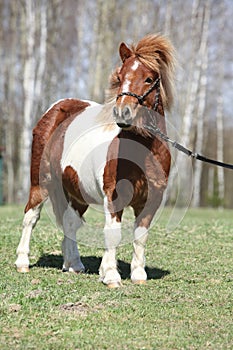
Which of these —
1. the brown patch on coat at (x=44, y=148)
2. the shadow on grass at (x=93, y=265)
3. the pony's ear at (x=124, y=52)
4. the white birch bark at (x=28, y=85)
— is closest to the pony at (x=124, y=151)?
the pony's ear at (x=124, y=52)

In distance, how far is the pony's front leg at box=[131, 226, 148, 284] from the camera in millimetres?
6232

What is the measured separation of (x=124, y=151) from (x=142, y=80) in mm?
708

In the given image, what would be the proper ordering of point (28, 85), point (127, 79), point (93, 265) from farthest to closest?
point (28, 85) < point (93, 265) < point (127, 79)

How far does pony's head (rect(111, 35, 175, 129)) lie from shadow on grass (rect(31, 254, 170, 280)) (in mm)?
1891

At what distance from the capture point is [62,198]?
7277 millimetres

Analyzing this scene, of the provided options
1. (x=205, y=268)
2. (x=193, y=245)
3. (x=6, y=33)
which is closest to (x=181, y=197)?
(x=205, y=268)

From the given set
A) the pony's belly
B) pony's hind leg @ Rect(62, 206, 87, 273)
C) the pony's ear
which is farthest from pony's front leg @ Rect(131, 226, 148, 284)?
the pony's ear

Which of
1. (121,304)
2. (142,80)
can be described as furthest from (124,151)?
(121,304)

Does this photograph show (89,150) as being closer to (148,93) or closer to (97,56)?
(148,93)

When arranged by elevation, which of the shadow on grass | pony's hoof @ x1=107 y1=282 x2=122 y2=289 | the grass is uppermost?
pony's hoof @ x1=107 y1=282 x2=122 y2=289

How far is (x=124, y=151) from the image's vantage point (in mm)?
5914

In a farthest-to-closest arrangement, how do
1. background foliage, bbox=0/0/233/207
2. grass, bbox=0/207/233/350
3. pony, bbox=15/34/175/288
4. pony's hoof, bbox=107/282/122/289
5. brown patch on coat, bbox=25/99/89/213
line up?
background foliage, bbox=0/0/233/207 < brown patch on coat, bbox=25/99/89/213 < pony's hoof, bbox=107/282/122/289 < pony, bbox=15/34/175/288 < grass, bbox=0/207/233/350

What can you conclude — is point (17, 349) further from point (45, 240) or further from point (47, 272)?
point (45, 240)

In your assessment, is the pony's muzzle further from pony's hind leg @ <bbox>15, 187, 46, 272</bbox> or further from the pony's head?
pony's hind leg @ <bbox>15, 187, 46, 272</bbox>
